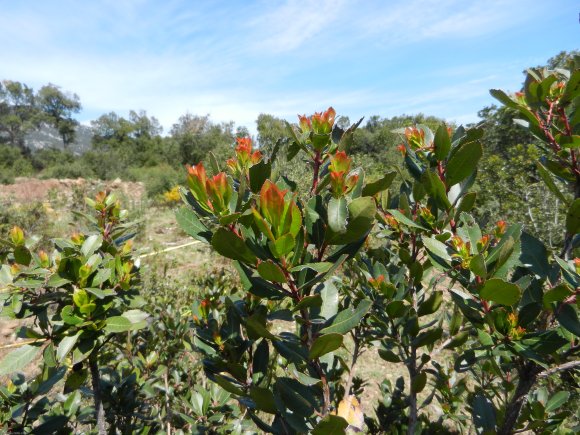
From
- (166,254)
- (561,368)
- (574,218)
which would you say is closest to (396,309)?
(561,368)

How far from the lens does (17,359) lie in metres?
0.97

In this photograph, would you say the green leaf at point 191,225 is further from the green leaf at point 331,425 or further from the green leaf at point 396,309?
the green leaf at point 396,309

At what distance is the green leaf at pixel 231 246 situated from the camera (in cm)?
53

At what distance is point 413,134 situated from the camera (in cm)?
93

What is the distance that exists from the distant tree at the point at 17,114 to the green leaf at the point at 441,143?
47.4 metres

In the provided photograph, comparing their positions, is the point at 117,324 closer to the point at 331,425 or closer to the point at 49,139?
the point at 331,425

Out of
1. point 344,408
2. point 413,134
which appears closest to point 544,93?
point 413,134

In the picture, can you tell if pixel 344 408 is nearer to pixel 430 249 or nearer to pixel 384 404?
pixel 430 249

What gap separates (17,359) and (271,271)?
96 cm

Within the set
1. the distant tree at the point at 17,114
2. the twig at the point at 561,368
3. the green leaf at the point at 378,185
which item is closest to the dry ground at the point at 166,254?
the twig at the point at 561,368

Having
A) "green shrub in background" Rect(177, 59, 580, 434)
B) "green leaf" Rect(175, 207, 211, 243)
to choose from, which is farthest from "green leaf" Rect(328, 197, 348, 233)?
"green leaf" Rect(175, 207, 211, 243)

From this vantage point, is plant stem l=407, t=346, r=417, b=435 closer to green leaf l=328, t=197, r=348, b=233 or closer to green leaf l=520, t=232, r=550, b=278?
green leaf l=520, t=232, r=550, b=278

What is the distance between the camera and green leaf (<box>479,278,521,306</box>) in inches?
24.8

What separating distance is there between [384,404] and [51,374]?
5.11 feet
